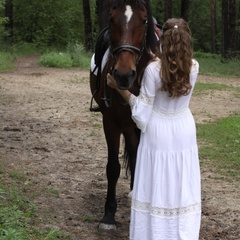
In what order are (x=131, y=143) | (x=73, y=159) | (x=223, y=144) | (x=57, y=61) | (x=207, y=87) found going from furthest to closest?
(x=57, y=61)
(x=207, y=87)
(x=223, y=144)
(x=73, y=159)
(x=131, y=143)

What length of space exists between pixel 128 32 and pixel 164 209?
60.2 inches

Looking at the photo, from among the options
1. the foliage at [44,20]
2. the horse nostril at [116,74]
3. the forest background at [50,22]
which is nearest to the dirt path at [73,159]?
the horse nostril at [116,74]

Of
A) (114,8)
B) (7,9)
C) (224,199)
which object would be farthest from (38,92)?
(7,9)

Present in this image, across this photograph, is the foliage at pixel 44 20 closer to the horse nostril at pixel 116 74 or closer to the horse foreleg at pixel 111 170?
the horse foreleg at pixel 111 170

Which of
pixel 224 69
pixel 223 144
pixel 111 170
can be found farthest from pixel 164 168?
pixel 224 69

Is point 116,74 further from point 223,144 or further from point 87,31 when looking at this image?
point 87,31

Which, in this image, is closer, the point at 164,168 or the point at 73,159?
the point at 164,168

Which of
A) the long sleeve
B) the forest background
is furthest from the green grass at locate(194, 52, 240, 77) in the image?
the long sleeve

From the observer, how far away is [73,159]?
8430 mm

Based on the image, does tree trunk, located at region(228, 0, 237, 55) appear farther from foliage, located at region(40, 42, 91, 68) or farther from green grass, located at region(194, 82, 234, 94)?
green grass, located at region(194, 82, 234, 94)

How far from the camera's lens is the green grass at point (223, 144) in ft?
26.9

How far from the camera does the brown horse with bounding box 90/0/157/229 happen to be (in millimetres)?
4535

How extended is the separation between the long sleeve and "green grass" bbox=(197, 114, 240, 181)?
365 centimetres

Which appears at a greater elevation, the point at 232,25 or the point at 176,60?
the point at 176,60
